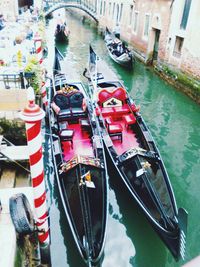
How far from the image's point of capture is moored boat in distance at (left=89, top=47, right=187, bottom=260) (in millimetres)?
3047

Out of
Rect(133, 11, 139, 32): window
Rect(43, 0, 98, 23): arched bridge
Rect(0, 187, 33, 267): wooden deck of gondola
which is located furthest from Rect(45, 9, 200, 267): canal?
Rect(43, 0, 98, 23): arched bridge

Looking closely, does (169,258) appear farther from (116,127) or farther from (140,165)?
(116,127)

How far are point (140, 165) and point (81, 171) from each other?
820 millimetres

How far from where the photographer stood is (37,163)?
236 cm

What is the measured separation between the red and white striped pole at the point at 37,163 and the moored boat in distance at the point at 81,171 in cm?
39

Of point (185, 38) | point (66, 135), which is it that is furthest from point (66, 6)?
point (66, 135)

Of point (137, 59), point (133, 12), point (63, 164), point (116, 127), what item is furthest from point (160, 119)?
point (133, 12)

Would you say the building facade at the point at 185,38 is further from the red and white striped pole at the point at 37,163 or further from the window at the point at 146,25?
the red and white striped pole at the point at 37,163

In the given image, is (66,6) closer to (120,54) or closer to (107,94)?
(120,54)

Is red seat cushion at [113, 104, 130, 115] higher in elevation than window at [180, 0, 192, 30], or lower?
lower

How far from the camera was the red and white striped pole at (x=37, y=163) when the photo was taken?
2154 millimetres

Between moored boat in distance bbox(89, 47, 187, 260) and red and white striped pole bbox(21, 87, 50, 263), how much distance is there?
1.26 m

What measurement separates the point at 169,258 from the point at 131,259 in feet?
1.48

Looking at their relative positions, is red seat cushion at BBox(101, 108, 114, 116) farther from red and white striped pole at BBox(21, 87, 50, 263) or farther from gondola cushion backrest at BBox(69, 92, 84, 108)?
red and white striped pole at BBox(21, 87, 50, 263)
